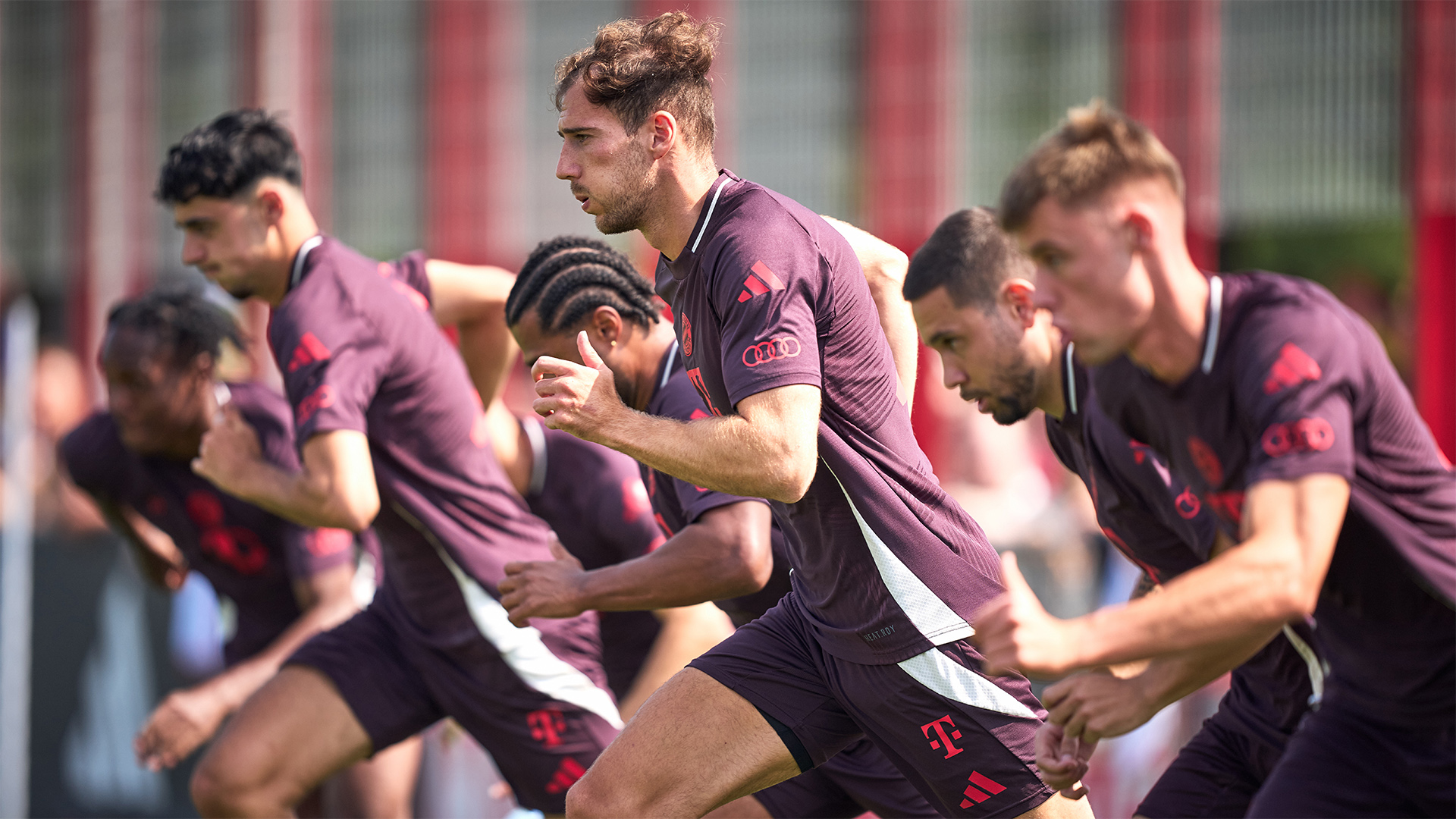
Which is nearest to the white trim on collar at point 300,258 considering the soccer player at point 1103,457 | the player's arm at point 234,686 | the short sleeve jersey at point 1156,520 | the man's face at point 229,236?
the man's face at point 229,236

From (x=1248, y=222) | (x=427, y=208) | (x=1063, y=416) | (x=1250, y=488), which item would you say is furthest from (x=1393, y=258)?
(x=1250, y=488)

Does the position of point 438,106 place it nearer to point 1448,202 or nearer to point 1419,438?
point 1448,202

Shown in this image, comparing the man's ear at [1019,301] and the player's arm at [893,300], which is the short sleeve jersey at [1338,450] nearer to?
the man's ear at [1019,301]

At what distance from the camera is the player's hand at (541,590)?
4172mm

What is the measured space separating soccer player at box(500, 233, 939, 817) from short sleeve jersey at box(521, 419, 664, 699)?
2.12ft

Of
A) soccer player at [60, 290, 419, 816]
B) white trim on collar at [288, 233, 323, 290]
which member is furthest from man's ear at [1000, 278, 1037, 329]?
soccer player at [60, 290, 419, 816]

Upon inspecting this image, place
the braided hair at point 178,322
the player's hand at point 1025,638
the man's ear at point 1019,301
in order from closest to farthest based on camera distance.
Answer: the player's hand at point 1025,638 < the man's ear at point 1019,301 < the braided hair at point 178,322

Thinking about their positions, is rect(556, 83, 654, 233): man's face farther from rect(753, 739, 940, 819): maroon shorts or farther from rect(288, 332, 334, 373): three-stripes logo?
rect(753, 739, 940, 819): maroon shorts

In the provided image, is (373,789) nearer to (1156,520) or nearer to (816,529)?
(816,529)

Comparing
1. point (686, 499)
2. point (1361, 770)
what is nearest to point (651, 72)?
point (686, 499)

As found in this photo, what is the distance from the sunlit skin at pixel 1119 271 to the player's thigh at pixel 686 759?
4.41ft

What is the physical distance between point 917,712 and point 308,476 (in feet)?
6.47

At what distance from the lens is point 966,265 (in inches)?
158

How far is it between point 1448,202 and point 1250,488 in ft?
33.8
